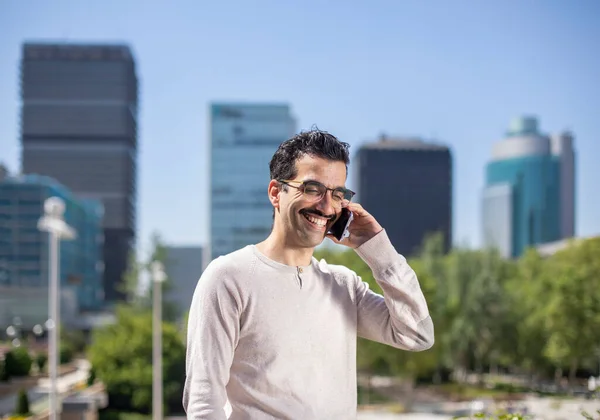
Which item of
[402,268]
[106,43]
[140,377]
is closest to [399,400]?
[140,377]

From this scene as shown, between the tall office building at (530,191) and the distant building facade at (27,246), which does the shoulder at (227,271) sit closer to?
the distant building facade at (27,246)

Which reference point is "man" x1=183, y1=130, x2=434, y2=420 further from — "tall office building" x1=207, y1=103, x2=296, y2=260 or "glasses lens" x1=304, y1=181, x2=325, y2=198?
"tall office building" x1=207, y1=103, x2=296, y2=260

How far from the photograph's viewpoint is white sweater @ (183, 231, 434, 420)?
173 cm

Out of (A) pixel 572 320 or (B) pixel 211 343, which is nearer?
(B) pixel 211 343

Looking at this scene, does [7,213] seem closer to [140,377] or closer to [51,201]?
[140,377]

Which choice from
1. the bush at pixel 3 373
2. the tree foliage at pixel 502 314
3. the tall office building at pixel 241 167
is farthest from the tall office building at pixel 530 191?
the bush at pixel 3 373

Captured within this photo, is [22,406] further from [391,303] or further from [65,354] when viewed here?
[65,354]

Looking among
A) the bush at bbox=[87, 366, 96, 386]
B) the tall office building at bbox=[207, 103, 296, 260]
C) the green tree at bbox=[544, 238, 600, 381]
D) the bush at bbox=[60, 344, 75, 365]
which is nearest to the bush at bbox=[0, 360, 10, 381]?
the bush at bbox=[87, 366, 96, 386]

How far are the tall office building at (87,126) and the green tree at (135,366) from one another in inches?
2908

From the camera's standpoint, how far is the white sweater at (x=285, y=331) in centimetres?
173

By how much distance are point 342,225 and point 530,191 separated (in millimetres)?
135524

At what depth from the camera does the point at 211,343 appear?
172cm

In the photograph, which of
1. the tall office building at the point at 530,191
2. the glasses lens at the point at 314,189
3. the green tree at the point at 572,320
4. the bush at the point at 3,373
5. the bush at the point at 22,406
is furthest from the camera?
the tall office building at the point at 530,191

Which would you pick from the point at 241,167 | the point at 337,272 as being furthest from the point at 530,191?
the point at 337,272
